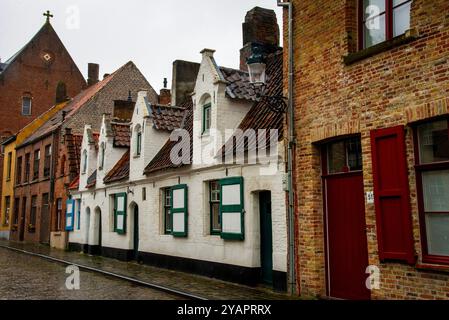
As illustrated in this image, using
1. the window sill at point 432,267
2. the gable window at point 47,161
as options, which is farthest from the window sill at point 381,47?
the gable window at point 47,161

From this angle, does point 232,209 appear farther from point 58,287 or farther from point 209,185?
point 58,287

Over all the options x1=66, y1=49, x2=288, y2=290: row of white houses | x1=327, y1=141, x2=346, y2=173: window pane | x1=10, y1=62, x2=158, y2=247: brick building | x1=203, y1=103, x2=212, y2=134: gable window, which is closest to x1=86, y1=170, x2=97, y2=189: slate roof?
x1=66, y1=49, x2=288, y2=290: row of white houses

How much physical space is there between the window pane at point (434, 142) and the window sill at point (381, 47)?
1476 mm

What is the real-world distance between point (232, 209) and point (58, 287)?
4752mm

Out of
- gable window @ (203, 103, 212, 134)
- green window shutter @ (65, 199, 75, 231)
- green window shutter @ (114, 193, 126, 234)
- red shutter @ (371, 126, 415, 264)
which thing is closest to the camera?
red shutter @ (371, 126, 415, 264)

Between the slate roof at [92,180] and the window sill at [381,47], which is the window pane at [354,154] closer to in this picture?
the window sill at [381,47]

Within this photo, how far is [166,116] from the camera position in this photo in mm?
17984

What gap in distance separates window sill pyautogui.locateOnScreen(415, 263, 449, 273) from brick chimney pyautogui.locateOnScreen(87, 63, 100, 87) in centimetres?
3680

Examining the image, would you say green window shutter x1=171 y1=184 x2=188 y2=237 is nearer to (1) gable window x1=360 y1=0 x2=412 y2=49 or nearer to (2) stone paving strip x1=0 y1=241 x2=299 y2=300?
(2) stone paving strip x1=0 y1=241 x2=299 y2=300

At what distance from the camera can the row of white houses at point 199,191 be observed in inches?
445

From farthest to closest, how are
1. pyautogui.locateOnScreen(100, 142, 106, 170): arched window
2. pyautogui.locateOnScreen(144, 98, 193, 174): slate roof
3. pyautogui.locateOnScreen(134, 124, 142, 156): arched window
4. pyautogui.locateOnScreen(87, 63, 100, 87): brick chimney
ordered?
pyautogui.locateOnScreen(87, 63, 100, 87): brick chimney, pyautogui.locateOnScreen(100, 142, 106, 170): arched window, pyautogui.locateOnScreen(134, 124, 142, 156): arched window, pyautogui.locateOnScreen(144, 98, 193, 174): slate roof

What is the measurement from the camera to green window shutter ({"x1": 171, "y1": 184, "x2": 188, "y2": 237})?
46.8ft

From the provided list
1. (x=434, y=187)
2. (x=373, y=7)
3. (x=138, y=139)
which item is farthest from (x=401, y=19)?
(x=138, y=139)
